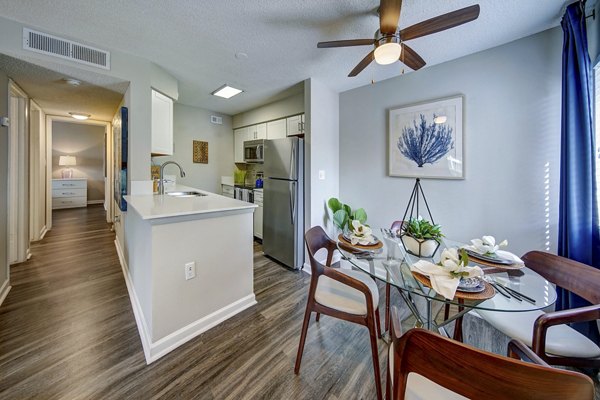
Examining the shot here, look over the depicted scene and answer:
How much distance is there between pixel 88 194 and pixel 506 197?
10545 millimetres

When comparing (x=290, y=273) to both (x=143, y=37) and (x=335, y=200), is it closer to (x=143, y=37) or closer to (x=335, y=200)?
(x=335, y=200)

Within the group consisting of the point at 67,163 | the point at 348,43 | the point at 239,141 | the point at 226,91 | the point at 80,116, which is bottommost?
the point at 67,163

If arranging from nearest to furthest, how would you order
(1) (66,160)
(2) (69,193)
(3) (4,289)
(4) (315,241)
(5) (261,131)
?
(4) (315,241) → (3) (4,289) → (5) (261,131) → (2) (69,193) → (1) (66,160)

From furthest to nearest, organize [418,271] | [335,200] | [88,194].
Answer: [88,194], [335,200], [418,271]

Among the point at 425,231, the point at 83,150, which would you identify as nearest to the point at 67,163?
the point at 83,150

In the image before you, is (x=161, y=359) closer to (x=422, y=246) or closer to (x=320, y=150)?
(x=422, y=246)

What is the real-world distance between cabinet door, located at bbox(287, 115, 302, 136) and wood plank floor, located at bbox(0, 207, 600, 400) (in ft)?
8.04

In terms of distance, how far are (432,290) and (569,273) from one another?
93 cm

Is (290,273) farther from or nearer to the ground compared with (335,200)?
nearer to the ground

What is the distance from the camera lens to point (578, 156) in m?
1.66

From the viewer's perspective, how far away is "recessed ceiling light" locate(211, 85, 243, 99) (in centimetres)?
343

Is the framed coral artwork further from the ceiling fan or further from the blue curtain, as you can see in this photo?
the ceiling fan

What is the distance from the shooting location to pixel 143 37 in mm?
2129

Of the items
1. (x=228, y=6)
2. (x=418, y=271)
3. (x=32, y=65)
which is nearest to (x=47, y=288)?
(x=32, y=65)
